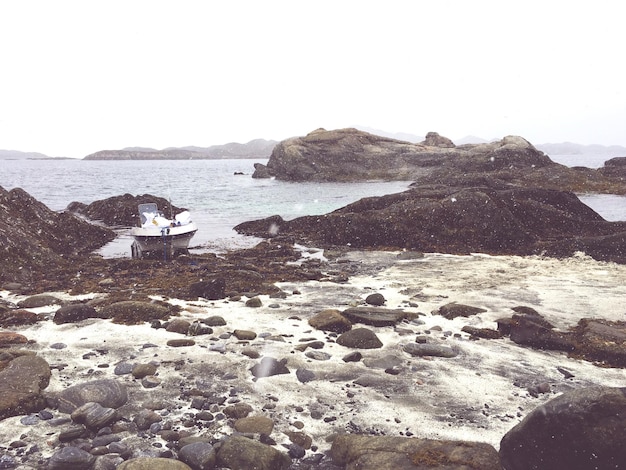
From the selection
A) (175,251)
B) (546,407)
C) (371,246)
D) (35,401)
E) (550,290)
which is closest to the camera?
(546,407)

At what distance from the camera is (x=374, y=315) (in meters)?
9.54

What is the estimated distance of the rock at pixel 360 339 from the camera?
8.12m

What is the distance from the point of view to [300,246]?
810 inches

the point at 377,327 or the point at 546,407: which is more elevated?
the point at 546,407

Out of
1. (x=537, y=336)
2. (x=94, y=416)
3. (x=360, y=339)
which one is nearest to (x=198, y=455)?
(x=94, y=416)

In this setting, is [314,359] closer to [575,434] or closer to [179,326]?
[179,326]

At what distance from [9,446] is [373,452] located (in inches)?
159

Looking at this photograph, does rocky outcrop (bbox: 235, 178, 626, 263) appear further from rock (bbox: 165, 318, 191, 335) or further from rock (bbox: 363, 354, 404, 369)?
rock (bbox: 165, 318, 191, 335)

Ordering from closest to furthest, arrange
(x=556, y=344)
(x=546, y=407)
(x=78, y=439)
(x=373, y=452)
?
1. (x=546, y=407)
2. (x=373, y=452)
3. (x=78, y=439)
4. (x=556, y=344)

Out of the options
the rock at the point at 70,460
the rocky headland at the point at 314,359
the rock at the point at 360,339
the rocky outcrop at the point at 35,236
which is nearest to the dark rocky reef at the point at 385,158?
the rocky outcrop at the point at 35,236

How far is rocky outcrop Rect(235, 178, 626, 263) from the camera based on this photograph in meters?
18.9

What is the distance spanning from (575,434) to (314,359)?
13.8 feet

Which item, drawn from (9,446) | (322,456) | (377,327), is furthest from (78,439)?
(377,327)

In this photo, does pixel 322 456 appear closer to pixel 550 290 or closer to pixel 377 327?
pixel 377 327
